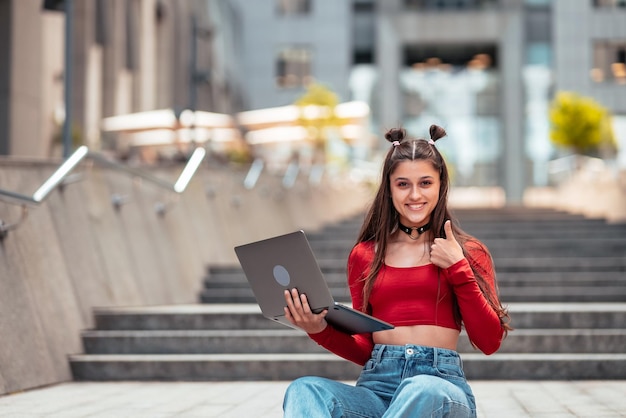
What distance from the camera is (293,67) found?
46.5m

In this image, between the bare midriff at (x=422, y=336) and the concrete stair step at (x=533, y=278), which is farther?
the concrete stair step at (x=533, y=278)

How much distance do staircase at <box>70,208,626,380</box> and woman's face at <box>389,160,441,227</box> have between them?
3.94m

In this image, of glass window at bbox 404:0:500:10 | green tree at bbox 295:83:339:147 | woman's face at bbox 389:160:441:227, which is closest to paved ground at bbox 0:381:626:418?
woman's face at bbox 389:160:441:227

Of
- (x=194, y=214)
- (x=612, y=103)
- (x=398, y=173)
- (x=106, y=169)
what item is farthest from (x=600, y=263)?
(x=612, y=103)

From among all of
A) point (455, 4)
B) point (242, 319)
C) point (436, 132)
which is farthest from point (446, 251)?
point (455, 4)

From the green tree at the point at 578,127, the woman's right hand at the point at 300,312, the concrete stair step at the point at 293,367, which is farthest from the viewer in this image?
the green tree at the point at 578,127

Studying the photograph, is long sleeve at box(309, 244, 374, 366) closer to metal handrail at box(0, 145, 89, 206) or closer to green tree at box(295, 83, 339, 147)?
metal handrail at box(0, 145, 89, 206)

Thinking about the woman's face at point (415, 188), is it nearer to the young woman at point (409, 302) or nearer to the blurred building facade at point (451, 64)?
the young woman at point (409, 302)

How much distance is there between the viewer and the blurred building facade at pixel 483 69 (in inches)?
1710

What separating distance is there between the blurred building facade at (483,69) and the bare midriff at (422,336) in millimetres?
38919

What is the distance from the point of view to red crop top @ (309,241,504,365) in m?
4.08

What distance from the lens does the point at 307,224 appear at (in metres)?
19.0

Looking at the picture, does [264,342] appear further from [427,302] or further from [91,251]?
[427,302]

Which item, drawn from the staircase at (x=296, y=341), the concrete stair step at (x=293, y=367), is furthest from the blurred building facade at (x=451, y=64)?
the concrete stair step at (x=293, y=367)
